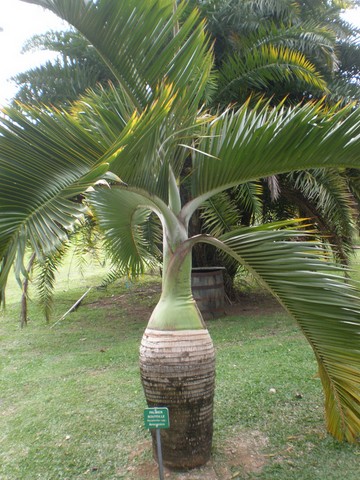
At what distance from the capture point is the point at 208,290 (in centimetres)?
724

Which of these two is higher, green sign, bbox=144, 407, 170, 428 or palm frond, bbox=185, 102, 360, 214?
palm frond, bbox=185, 102, 360, 214

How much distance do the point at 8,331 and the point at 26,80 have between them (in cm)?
432

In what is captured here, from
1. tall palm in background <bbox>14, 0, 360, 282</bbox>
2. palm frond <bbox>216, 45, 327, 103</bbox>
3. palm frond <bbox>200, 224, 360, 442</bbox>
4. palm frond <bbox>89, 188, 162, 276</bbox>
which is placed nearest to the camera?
palm frond <bbox>200, 224, 360, 442</bbox>

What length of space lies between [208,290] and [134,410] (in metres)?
3.57

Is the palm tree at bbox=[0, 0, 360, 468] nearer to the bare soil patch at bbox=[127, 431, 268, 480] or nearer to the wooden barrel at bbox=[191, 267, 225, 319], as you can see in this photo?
the bare soil patch at bbox=[127, 431, 268, 480]

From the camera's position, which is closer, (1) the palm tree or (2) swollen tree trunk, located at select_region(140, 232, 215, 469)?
(1) the palm tree

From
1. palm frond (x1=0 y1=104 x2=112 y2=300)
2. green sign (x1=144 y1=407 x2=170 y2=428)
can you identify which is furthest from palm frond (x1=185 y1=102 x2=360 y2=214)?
green sign (x1=144 y1=407 x2=170 y2=428)

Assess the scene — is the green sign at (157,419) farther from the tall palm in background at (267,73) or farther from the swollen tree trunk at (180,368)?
the tall palm in background at (267,73)

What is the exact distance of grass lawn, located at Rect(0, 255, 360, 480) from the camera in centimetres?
287

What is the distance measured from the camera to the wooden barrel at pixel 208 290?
719cm

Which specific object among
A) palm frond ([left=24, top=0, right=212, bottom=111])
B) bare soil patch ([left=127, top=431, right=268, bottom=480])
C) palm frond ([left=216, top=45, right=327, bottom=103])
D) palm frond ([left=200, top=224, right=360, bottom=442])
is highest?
palm frond ([left=216, top=45, right=327, bottom=103])

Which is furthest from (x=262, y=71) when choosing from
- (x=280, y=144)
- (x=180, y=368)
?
(x=180, y=368)

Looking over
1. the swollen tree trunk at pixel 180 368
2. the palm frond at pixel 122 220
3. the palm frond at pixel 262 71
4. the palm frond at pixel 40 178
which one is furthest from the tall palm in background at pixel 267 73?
the palm frond at pixel 40 178

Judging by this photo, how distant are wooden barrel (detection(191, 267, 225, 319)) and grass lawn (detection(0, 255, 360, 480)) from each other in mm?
286
